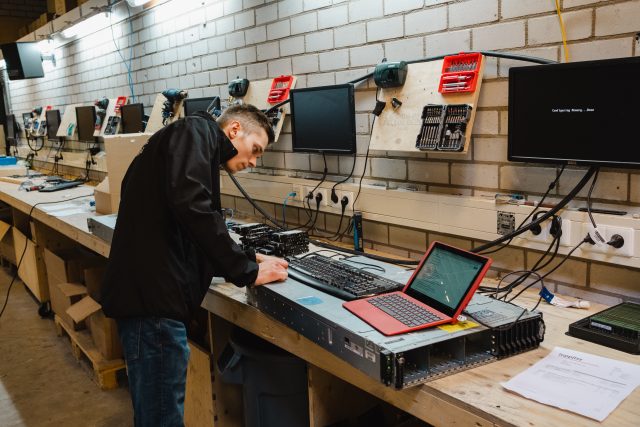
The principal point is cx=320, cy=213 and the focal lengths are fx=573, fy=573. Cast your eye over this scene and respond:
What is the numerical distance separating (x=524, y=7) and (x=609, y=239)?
78cm

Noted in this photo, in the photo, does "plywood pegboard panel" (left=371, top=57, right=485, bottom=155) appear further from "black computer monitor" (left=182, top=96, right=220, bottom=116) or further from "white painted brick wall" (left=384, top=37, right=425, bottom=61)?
"black computer monitor" (left=182, top=96, right=220, bottom=116)

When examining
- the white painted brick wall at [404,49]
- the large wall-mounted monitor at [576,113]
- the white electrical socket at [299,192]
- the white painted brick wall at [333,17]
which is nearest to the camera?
the large wall-mounted monitor at [576,113]

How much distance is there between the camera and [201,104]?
10.9ft

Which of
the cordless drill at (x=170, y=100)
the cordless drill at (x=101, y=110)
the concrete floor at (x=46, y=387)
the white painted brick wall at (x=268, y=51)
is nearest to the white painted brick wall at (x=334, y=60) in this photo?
the white painted brick wall at (x=268, y=51)

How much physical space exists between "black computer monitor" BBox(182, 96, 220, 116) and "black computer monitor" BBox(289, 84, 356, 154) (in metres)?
0.70

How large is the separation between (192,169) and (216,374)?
2.99 ft

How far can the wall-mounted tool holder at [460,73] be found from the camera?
191 centimetres

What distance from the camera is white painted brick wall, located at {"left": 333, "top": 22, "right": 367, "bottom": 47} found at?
2.44 metres

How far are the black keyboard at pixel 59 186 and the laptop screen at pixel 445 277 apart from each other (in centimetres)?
378

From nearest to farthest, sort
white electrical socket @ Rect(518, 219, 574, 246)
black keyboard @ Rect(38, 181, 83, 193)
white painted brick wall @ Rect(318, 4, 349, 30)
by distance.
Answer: white electrical socket @ Rect(518, 219, 574, 246) < white painted brick wall @ Rect(318, 4, 349, 30) < black keyboard @ Rect(38, 181, 83, 193)

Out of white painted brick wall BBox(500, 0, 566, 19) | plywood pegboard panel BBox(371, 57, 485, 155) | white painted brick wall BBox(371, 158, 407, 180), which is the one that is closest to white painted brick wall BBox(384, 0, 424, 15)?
plywood pegboard panel BBox(371, 57, 485, 155)

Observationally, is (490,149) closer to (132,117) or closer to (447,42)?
(447,42)

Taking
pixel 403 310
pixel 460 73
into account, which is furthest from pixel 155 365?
pixel 460 73

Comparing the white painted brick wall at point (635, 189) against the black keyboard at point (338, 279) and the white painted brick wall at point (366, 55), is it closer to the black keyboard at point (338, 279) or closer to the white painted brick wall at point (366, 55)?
the black keyboard at point (338, 279)
